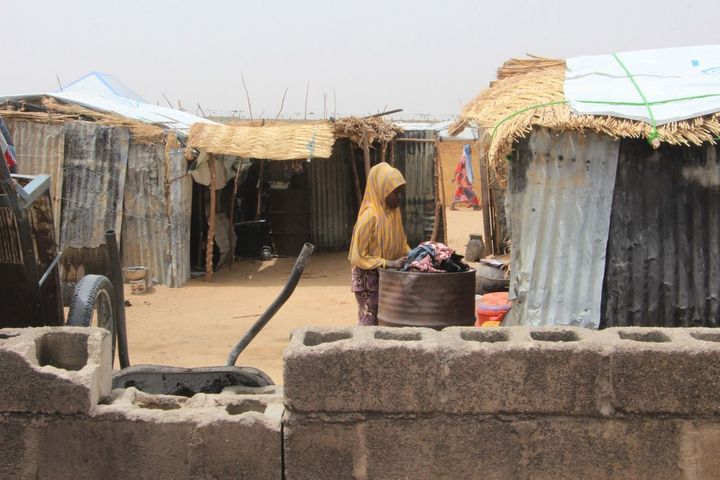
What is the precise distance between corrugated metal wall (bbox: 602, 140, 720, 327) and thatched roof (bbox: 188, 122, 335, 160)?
21.0 feet

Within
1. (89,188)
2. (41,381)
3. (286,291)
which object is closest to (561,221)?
(286,291)

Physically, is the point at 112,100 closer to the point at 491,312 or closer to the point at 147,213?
the point at 147,213

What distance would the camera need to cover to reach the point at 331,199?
15781mm

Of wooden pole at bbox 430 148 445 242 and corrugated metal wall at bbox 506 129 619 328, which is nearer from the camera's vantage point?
corrugated metal wall at bbox 506 129 619 328

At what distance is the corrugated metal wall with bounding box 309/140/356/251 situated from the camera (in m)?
15.7

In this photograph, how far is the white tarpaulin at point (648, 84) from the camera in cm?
521

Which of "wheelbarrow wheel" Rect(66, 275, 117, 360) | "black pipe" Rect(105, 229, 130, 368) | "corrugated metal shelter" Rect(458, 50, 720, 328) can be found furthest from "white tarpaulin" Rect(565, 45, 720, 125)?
"wheelbarrow wheel" Rect(66, 275, 117, 360)

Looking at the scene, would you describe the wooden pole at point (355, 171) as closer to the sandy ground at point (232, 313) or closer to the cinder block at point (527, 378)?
the sandy ground at point (232, 313)

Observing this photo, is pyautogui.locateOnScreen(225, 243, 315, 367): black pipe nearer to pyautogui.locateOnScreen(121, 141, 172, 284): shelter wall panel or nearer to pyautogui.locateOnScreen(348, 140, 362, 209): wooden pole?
pyautogui.locateOnScreen(121, 141, 172, 284): shelter wall panel

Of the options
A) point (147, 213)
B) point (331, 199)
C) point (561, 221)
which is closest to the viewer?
point (561, 221)

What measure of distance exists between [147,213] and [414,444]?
31.2 ft

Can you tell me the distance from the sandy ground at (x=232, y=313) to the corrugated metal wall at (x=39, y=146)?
2.20 metres

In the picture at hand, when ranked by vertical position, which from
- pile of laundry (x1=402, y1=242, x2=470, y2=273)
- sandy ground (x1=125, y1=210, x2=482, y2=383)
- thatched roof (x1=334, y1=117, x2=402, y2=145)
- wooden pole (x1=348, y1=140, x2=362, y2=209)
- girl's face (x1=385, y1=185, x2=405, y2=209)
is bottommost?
sandy ground (x1=125, y1=210, x2=482, y2=383)

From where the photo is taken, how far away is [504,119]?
5.42 meters
